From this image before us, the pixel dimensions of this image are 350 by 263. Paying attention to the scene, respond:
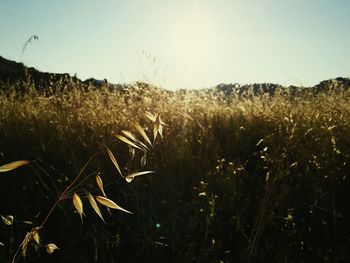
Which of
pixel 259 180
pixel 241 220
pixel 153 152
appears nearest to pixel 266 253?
pixel 241 220

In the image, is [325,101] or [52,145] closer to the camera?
[52,145]

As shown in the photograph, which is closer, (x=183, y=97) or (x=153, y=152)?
(x=153, y=152)

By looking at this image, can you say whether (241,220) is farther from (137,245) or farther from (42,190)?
(42,190)

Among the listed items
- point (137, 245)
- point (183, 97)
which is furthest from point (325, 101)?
point (137, 245)

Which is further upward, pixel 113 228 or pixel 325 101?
pixel 325 101

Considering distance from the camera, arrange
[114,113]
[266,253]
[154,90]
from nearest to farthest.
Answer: [266,253] < [114,113] < [154,90]

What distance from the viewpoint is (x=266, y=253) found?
188 centimetres

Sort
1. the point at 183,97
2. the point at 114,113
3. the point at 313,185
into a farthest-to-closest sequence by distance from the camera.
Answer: the point at 183,97
the point at 114,113
the point at 313,185

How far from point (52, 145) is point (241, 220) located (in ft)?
5.73

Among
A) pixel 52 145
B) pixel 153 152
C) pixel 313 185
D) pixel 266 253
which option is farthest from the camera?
pixel 52 145

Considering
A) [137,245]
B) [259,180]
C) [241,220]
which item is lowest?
[137,245]

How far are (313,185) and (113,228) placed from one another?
4.34 feet

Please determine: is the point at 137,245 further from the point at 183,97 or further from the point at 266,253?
the point at 183,97

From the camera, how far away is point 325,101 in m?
4.30
